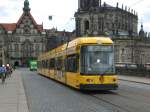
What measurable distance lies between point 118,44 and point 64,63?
9513 centimetres

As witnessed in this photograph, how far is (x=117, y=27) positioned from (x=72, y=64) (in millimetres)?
102077

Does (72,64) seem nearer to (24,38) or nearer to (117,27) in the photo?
(117,27)

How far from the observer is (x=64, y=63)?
33.6 meters

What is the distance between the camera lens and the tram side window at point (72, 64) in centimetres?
2794

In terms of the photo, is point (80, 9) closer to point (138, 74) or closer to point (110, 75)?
point (138, 74)

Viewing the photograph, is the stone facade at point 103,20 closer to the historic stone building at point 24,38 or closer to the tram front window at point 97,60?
the historic stone building at point 24,38

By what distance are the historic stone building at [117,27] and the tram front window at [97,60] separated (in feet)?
318

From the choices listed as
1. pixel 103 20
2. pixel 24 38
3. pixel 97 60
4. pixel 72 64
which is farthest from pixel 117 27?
pixel 97 60

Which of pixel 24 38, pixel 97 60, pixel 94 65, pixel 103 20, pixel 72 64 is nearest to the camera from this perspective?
pixel 94 65

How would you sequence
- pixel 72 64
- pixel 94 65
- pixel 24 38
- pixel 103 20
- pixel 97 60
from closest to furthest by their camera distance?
pixel 94 65, pixel 97 60, pixel 72 64, pixel 103 20, pixel 24 38

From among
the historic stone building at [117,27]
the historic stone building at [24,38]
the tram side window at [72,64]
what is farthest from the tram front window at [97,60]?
the historic stone building at [24,38]

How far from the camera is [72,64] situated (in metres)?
29.5

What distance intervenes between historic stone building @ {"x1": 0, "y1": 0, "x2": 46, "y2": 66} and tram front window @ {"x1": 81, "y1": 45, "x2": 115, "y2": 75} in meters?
161

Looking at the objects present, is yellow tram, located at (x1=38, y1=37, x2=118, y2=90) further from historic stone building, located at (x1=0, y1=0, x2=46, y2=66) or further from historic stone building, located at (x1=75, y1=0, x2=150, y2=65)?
historic stone building, located at (x1=0, y1=0, x2=46, y2=66)
